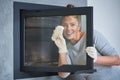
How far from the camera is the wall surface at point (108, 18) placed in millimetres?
2590

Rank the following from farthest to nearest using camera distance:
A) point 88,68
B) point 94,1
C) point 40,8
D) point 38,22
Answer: point 94,1 < point 40,8 < point 38,22 < point 88,68

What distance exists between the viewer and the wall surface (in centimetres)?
259

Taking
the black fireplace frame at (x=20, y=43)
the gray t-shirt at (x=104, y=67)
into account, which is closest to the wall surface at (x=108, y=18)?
the gray t-shirt at (x=104, y=67)

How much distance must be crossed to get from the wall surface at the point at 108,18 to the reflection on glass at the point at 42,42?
2.30 ft

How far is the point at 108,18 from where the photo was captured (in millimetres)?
2662

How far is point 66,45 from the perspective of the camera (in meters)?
1.95

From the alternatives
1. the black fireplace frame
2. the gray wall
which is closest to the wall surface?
the black fireplace frame

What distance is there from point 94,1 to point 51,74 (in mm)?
909

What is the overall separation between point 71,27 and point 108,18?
0.86 metres

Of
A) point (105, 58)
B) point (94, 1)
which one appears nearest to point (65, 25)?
point (105, 58)

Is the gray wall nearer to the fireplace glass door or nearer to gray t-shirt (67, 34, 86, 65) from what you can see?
the fireplace glass door

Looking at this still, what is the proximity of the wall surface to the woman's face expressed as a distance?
0.66 m

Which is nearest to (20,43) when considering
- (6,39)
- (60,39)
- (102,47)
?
(6,39)

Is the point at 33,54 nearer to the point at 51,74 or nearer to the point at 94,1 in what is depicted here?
the point at 51,74
